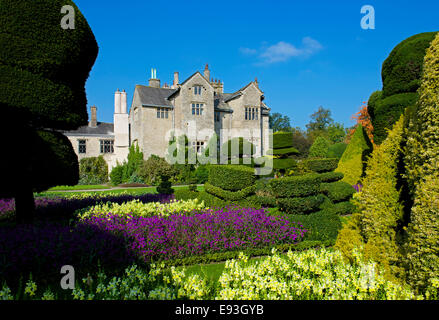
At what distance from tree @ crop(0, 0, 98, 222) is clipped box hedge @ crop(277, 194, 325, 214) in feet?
23.6

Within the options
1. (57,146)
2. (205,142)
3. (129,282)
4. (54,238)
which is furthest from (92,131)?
(129,282)

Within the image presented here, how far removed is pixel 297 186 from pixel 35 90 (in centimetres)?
834

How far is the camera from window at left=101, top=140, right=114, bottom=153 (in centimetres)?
3506

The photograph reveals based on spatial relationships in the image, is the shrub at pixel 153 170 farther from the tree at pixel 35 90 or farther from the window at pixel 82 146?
the tree at pixel 35 90

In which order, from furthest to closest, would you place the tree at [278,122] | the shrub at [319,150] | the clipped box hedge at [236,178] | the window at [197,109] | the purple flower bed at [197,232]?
the tree at [278,122] < the shrub at [319,150] < the window at [197,109] < the clipped box hedge at [236,178] < the purple flower bed at [197,232]

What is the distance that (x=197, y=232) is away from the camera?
22.7 ft

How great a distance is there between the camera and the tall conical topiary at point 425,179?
136 inches

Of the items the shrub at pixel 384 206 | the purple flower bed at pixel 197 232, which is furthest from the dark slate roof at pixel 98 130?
the shrub at pixel 384 206

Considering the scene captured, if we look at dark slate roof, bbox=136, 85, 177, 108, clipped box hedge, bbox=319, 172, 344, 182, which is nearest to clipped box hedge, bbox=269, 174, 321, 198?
clipped box hedge, bbox=319, 172, 344, 182

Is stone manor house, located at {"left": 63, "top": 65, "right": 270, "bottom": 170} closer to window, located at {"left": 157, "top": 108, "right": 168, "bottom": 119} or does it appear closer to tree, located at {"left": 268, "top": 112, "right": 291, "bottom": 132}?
window, located at {"left": 157, "top": 108, "right": 168, "bottom": 119}

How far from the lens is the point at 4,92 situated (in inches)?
268

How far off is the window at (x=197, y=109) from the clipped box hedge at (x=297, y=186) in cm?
2242

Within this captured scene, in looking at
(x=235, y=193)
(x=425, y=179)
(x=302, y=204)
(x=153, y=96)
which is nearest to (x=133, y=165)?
(x=153, y=96)
